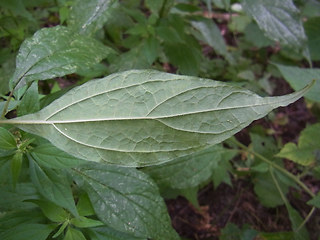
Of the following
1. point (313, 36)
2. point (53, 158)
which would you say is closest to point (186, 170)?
point (53, 158)

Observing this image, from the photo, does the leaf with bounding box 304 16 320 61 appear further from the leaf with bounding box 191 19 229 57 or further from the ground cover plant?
the leaf with bounding box 191 19 229 57

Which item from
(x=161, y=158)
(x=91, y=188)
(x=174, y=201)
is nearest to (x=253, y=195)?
(x=174, y=201)

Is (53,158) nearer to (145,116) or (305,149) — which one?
(145,116)

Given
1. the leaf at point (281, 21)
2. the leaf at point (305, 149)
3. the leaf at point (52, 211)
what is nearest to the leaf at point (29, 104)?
the leaf at point (52, 211)

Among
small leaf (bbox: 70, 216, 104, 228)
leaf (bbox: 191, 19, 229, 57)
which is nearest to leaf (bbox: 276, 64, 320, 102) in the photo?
leaf (bbox: 191, 19, 229, 57)

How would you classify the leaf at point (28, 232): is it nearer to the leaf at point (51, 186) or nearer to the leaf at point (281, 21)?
the leaf at point (51, 186)
